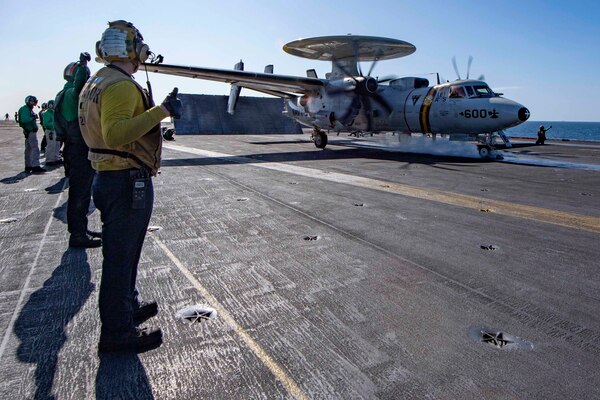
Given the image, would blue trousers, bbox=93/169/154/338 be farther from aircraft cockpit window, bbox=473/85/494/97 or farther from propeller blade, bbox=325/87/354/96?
propeller blade, bbox=325/87/354/96

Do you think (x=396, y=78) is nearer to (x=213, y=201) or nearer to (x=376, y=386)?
(x=213, y=201)

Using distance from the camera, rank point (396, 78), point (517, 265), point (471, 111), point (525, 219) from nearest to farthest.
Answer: point (517, 265), point (525, 219), point (471, 111), point (396, 78)

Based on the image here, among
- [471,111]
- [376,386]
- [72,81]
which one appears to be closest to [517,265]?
[376,386]

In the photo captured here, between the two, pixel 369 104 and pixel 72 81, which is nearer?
pixel 72 81

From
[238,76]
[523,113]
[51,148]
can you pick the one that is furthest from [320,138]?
[51,148]

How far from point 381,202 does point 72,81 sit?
19.0ft

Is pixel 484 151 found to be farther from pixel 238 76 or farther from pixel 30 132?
pixel 30 132

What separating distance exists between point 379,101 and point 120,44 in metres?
18.1

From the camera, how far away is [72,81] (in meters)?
5.57

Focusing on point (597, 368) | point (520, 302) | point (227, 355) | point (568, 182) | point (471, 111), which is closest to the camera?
point (597, 368)

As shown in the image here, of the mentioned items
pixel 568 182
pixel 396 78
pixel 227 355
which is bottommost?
pixel 227 355

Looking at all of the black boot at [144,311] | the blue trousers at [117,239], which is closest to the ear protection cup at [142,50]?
the blue trousers at [117,239]

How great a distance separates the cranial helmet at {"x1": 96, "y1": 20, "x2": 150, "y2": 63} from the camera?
9.09ft

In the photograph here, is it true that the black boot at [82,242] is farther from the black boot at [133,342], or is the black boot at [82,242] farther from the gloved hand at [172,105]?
the gloved hand at [172,105]
